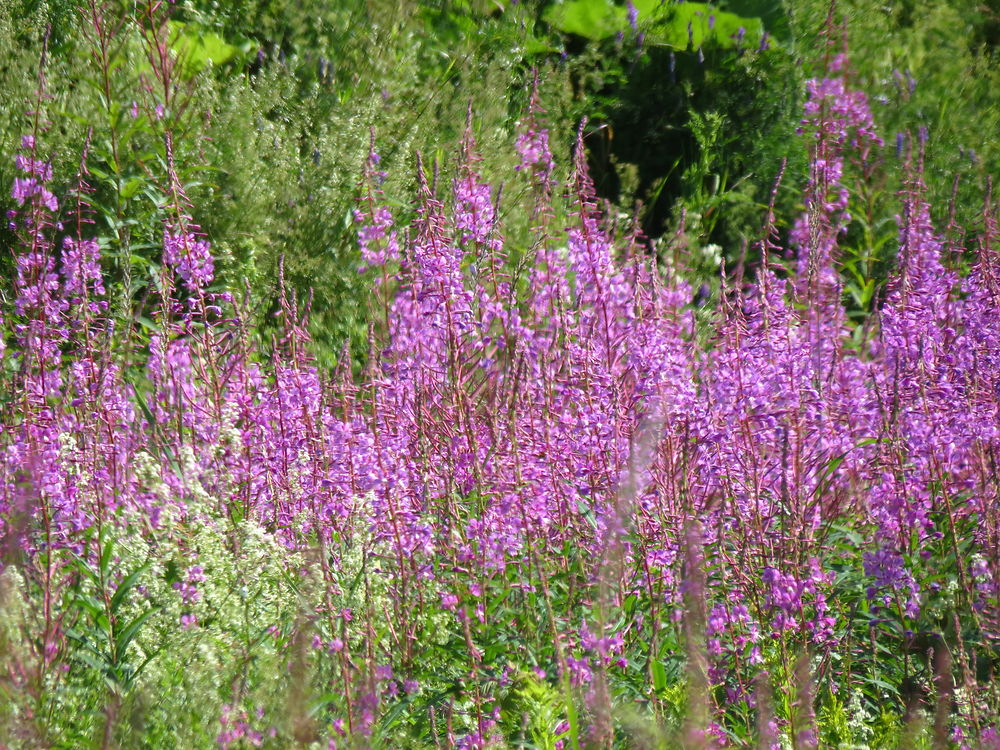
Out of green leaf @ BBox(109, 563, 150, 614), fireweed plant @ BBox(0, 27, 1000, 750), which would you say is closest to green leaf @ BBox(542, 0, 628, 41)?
fireweed plant @ BBox(0, 27, 1000, 750)

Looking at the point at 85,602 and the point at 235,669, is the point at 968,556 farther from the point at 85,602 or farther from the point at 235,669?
the point at 85,602

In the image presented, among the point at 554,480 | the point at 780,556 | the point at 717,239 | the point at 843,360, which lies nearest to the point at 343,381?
the point at 554,480

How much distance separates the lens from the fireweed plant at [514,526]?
7.65ft

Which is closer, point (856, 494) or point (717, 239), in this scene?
point (856, 494)

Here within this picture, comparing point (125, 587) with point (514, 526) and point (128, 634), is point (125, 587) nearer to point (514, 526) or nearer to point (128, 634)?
point (128, 634)

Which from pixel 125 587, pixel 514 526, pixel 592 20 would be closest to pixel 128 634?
pixel 125 587

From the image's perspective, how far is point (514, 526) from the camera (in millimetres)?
2832

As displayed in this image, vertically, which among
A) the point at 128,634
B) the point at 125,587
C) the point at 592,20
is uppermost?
the point at 592,20

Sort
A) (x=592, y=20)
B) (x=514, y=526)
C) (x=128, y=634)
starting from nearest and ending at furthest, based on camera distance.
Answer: (x=128, y=634)
(x=514, y=526)
(x=592, y=20)

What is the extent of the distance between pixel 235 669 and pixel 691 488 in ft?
3.88

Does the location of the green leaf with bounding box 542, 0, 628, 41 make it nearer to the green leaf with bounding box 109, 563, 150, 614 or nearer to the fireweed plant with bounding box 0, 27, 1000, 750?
the fireweed plant with bounding box 0, 27, 1000, 750

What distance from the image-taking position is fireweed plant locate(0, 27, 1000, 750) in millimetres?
2332

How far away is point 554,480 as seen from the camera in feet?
9.14

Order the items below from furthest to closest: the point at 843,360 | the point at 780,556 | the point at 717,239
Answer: the point at 717,239 → the point at 843,360 → the point at 780,556
